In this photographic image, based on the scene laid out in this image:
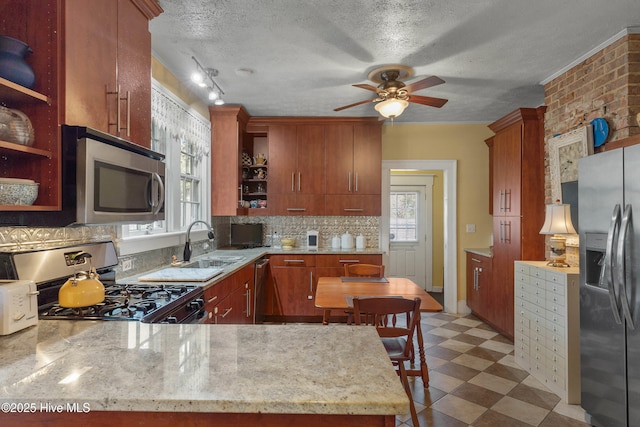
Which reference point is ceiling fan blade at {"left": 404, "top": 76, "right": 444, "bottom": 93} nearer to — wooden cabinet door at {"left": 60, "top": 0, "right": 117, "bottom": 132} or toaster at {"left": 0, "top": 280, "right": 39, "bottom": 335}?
wooden cabinet door at {"left": 60, "top": 0, "right": 117, "bottom": 132}

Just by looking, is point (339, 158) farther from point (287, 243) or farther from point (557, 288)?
point (557, 288)

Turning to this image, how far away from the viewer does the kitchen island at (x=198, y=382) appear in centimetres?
78

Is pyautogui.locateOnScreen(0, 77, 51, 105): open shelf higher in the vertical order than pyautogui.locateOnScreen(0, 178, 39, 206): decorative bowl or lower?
higher

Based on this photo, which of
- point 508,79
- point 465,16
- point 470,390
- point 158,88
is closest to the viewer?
point 465,16

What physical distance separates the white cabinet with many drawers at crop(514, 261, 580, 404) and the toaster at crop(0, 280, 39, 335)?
3.00 metres

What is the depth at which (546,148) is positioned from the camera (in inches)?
134

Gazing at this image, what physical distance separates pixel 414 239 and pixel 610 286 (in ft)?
14.3

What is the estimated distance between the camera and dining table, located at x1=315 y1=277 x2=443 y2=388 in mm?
2260

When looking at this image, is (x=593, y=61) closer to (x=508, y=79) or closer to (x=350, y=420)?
(x=508, y=79)

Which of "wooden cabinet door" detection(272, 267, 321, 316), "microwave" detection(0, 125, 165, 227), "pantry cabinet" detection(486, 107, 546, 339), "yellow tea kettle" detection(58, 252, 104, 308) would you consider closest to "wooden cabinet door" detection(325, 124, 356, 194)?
"wooden cabinet door" detection(272, 267, 321, 316)

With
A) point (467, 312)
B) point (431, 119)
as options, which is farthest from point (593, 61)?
point (467, 312)

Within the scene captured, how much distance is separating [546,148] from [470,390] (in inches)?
91.0

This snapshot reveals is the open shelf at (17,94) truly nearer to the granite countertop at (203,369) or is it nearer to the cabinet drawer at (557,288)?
the granite countertop at (203,369)

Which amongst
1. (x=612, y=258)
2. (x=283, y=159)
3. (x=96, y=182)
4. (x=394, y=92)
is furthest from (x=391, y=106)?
(x=96, y=182)
